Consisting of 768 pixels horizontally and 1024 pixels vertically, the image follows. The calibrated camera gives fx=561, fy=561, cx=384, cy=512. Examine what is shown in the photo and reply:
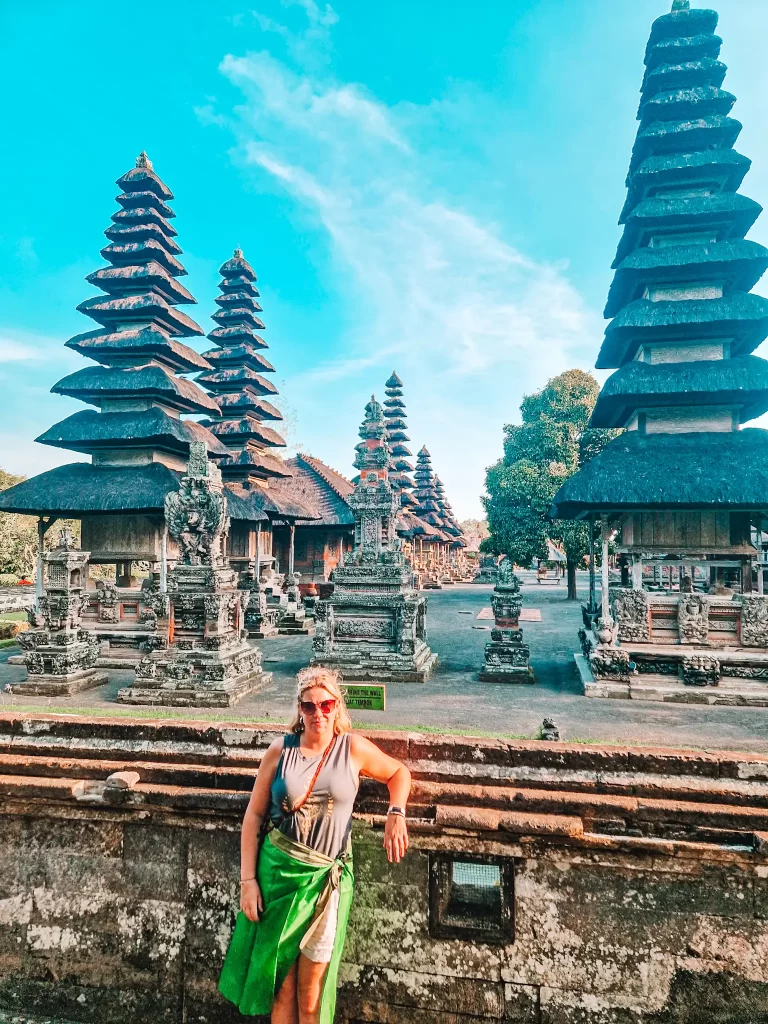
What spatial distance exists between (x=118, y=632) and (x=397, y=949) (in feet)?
39.5

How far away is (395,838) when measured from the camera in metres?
3.00

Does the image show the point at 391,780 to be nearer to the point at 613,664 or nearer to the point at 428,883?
the point at 428,883

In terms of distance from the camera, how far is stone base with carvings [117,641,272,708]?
9992 millimetres

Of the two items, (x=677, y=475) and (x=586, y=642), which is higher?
(x=677, y=475)

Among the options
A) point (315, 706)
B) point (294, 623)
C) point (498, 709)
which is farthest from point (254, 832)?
point (294, 623)

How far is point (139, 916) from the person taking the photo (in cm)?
397

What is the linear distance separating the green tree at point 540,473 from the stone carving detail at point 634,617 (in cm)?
1387

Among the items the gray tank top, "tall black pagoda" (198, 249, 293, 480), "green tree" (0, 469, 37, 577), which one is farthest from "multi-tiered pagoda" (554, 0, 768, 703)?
"green tree" (0, 469, 37, 577)

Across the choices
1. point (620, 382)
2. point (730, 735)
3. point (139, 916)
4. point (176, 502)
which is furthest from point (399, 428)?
point (139, 916)

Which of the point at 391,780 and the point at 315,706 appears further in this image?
the point at 391,780

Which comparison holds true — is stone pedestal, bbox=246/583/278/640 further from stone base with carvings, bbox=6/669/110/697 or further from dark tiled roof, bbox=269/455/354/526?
dark tiled roof, bbox=269/455/354/526

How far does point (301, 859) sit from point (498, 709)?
7.18m

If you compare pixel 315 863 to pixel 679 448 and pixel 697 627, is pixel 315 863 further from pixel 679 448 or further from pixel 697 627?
pixel 679 448

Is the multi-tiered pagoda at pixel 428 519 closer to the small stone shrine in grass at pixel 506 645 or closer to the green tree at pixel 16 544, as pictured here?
the green tree at pixel 16 544
